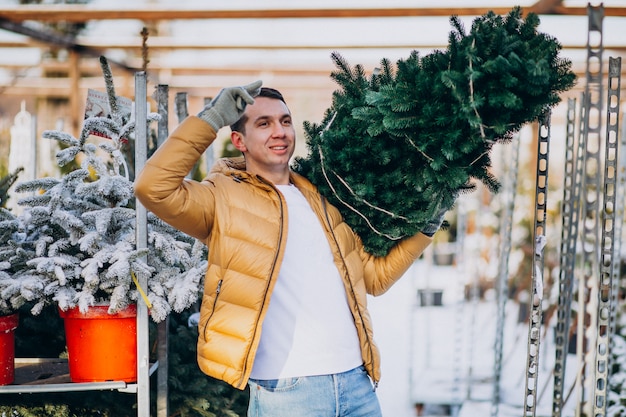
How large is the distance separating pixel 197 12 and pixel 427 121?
9.29 feet

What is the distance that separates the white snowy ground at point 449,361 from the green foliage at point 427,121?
192cm

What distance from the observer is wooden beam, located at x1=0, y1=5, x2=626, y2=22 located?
4.15m

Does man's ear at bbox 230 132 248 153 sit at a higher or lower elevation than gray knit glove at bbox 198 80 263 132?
lower

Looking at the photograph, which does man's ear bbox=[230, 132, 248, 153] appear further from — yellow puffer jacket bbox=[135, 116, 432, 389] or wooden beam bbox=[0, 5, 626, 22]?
wooden beam bbox=[0, 5, 626, 22]

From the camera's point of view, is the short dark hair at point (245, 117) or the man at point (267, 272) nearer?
the man at point (267, 272)

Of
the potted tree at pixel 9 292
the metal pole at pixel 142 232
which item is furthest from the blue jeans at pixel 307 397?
the potted tree at pixel 9 292

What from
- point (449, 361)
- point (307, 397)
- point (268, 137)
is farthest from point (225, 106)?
point (449, 361)

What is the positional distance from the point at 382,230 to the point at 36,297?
109cm

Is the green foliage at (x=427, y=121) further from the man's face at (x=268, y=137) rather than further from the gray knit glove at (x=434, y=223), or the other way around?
the man's face at (x=268, y=137)

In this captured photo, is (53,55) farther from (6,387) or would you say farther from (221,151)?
(6,387)

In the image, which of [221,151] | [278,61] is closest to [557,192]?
[278,61]

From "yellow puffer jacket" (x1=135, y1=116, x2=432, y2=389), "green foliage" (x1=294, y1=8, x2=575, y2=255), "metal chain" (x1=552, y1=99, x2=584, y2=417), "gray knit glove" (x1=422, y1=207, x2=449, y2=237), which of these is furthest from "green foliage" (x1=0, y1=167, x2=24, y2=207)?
"metal chain" (x1=552, y1=99, x2=584, y2=417)

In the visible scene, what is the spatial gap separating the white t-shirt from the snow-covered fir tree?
14.7 inches

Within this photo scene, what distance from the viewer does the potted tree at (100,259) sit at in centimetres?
212
